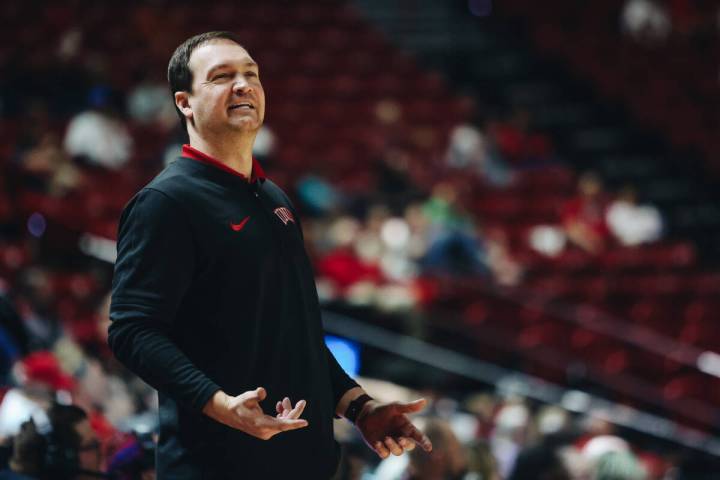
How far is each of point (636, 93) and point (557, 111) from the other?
912mm

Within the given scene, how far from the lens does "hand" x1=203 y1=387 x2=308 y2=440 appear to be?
6.50 ft

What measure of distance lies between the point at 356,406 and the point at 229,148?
0.60m

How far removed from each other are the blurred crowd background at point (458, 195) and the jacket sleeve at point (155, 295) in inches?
80.5

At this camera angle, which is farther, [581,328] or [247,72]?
[581,328]

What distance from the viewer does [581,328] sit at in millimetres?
9430

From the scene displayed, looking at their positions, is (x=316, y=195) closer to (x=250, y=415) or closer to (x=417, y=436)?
(x=417, y=436)

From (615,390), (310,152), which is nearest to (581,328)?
(615,390)

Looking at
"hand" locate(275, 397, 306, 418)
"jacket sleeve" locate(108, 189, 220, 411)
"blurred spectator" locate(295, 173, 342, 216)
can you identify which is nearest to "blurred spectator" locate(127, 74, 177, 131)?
"blurred spectator" locate(295, 173, 342, 216)

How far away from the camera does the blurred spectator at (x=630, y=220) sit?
11156 millimetres

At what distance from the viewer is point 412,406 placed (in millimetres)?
2406

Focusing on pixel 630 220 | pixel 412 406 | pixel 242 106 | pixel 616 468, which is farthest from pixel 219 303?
pixel 630 220

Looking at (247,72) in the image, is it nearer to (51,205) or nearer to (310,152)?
(51,205)

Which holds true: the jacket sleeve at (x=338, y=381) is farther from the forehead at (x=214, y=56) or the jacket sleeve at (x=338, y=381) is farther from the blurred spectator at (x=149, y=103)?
the blurred spectator at (x=149, y=103)

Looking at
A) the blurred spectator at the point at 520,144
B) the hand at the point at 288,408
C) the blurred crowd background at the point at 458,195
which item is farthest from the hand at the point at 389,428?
the blurred spectator at the point at 520,144
